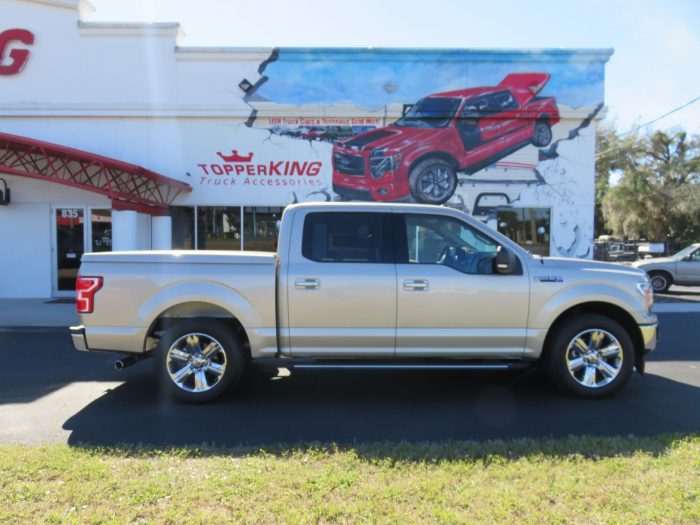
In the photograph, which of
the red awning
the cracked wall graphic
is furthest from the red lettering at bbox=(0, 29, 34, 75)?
the cracked wall graphic

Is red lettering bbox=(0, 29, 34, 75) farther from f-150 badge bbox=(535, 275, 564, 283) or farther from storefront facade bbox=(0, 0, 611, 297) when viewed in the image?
f-150 badge bbox=(535, 275, 564, 283)

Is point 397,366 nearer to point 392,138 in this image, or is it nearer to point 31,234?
point 392,138

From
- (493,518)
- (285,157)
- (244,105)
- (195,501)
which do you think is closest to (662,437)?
(493,518)

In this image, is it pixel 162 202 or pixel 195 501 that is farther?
pixel 162 202

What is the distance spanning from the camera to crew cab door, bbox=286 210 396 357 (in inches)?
203

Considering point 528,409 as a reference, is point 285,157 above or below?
above

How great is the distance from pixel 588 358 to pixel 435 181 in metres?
9.41

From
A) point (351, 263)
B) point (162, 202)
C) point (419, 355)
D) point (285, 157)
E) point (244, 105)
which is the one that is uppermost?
point (244, 105)

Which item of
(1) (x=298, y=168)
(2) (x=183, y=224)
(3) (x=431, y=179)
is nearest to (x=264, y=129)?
(1) (x=298, y=168)

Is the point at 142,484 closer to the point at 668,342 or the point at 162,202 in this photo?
the point at 668,342

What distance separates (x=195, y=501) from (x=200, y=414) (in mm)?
1826

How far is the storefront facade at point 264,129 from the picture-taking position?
13805 mm

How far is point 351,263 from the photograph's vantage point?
527 cm

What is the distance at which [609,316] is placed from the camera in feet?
18.3
